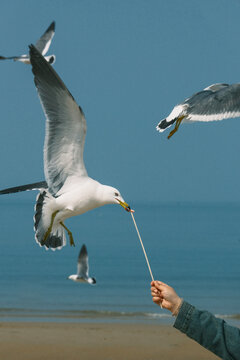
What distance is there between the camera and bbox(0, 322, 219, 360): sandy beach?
9.18m

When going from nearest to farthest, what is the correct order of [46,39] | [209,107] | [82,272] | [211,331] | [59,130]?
[211,331] → [59,130] → [209,107] → [46,39] → [82,272]

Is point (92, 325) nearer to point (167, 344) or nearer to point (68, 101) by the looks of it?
point (167, 344)

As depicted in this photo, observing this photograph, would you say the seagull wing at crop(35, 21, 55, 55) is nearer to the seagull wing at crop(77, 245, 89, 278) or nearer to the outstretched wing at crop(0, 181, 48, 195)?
the seagull wing at crop(77, 245, 89, 278)

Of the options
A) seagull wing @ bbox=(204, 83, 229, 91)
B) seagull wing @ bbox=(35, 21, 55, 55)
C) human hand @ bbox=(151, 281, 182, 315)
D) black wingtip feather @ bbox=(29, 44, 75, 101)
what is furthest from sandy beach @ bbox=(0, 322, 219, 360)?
human hand @ bbox=(151, 281, 182, 315)

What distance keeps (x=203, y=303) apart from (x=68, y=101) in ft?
39.5

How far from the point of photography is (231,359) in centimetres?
181

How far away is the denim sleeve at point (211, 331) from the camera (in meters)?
1.79

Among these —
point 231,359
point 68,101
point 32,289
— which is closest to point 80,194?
point 68,101

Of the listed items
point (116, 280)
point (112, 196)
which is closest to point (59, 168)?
point (112, 196)

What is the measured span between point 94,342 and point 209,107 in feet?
21.5

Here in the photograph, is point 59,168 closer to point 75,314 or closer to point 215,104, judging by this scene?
point 215,104

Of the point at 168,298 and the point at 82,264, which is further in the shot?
the point at 82,264

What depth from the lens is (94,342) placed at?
989 cm

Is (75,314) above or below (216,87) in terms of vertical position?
below
